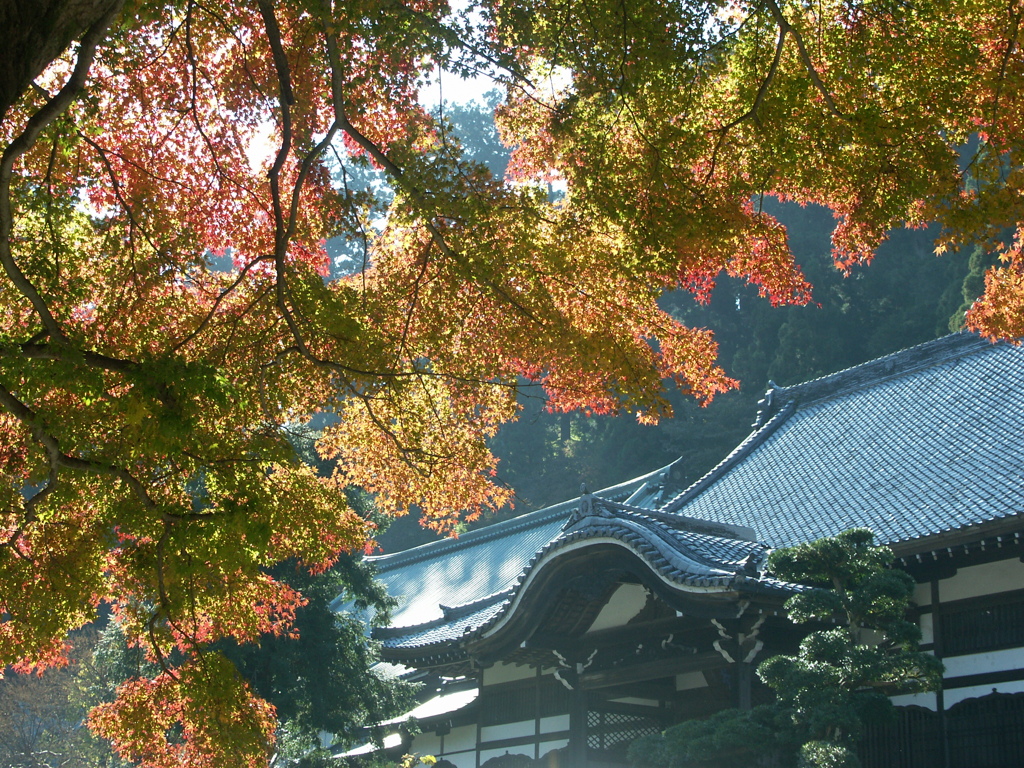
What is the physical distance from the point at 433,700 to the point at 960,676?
8845 mm

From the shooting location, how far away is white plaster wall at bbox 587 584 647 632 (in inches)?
431

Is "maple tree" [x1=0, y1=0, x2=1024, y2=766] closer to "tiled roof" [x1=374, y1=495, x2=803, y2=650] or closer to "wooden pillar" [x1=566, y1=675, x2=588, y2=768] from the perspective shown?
→ "tiled roof" [x1=374, y1=495, x2=803, y2=650]

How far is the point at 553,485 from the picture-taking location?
35.0 m

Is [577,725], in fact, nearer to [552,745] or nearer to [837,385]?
[552,745]

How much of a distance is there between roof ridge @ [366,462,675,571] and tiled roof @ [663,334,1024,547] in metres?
6.00

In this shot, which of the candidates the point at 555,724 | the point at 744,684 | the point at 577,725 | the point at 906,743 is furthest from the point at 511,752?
the point at 906,743

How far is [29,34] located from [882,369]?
48.2ft

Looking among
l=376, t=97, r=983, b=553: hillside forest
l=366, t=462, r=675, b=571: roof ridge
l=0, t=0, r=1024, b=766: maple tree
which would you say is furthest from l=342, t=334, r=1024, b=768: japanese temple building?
l=376, t=97, r=983, b=553: hillside forest

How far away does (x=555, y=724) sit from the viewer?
1175 centimetres

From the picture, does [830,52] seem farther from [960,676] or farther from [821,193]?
[960,676]

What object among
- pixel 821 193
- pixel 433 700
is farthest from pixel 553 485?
pixel 821 193

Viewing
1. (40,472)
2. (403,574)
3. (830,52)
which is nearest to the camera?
(40,472)

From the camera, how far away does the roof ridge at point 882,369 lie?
46.8ft

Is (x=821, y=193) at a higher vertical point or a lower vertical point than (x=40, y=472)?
higher
